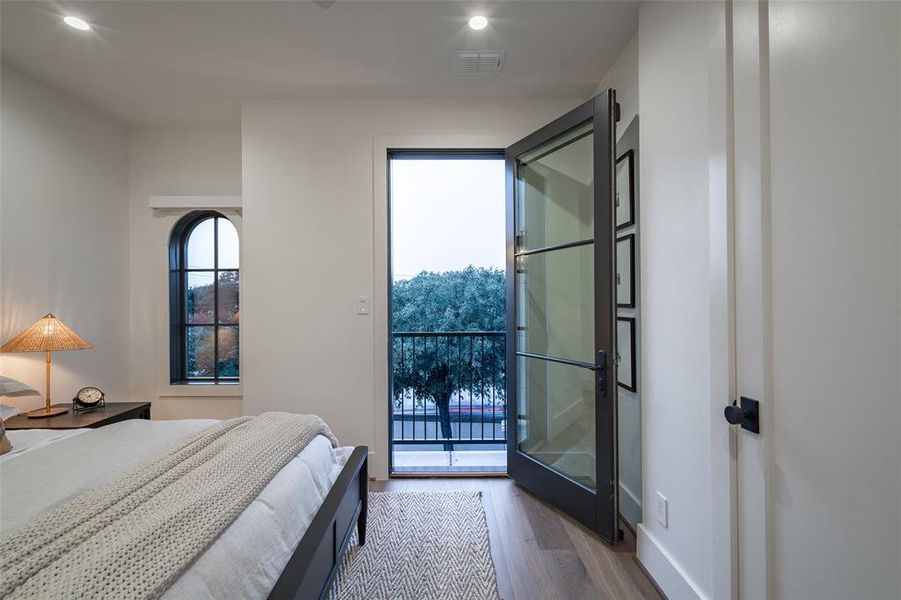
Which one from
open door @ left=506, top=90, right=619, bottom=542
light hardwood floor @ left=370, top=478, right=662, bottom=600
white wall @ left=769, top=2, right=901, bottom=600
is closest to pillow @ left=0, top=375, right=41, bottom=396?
light hardwood floor @ left=370, top=478, right=662, bottom=600

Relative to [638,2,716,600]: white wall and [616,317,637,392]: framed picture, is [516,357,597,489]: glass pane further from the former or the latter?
[638,2,716,600]: white wall

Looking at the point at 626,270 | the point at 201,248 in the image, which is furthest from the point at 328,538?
the point at 201,248

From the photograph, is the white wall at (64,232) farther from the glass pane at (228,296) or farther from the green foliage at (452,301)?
the green foliage at (452,301)

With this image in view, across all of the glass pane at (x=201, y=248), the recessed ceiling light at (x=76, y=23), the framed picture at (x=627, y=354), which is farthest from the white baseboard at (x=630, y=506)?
the recessed ceiling light at (x=76, y=23)

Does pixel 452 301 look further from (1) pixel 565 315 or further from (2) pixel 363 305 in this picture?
(1) pixel 565 315

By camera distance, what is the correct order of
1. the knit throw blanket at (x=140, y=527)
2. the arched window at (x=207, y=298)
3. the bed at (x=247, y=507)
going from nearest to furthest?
the knit throw blanket at (x=140, y=527), the bed at (x=247, y=507), the arched window at (x=207, y=298)

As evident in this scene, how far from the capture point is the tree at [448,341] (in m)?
3.62

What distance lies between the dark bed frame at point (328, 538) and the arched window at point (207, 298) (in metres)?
1.91

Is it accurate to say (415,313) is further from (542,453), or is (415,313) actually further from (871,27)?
(871,27)

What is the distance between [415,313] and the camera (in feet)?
12.3

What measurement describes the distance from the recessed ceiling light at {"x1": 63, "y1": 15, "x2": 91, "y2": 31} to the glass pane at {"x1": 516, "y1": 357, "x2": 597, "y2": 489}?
9.66ft

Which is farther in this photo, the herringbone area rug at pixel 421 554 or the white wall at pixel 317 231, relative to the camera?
the white wall at pixel 317 231

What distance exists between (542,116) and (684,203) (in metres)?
1.56

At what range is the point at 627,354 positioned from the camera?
2160 mm
